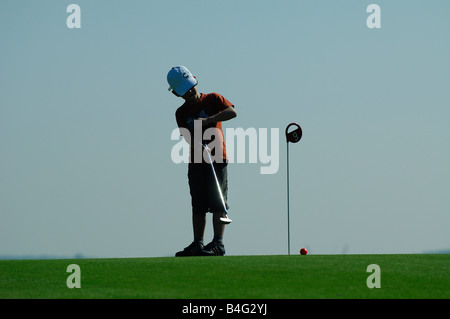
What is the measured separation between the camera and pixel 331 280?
6828 millimetres

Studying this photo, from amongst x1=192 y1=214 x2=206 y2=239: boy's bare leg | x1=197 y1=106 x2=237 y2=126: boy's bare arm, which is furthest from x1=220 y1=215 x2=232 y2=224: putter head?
x1=197 y1=106 x2=237 y2=126: boy's bare arm

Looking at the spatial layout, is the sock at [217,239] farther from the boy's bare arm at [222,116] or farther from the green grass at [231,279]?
the boy's bare arm at [222,116]

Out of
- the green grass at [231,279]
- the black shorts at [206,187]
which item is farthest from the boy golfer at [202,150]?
the green grass at [231,279]

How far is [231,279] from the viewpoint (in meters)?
6.87

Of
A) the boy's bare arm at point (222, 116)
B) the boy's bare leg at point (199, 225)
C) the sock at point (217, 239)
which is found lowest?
the sock at point (217, 239)

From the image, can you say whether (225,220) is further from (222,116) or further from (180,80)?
(180,80)

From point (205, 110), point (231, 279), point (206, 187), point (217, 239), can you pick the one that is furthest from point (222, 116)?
point (231, 279)

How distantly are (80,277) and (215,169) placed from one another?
10.7 feet

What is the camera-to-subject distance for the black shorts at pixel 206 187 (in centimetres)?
988

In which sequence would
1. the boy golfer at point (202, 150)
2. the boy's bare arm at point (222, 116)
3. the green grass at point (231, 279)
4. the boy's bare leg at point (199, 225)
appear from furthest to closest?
1. the boy's bare leg at point (199, 225)
2. the boy golfer at point (202, 150)
3. the boy's bare arm at point (222, 116)
4. the green grass at point (231, 279)

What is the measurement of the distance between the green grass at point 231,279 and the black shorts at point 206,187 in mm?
1307

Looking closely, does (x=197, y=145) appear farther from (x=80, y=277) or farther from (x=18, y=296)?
(x=18, y=296)

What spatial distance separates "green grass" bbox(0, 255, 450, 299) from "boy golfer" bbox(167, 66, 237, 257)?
1186mm
